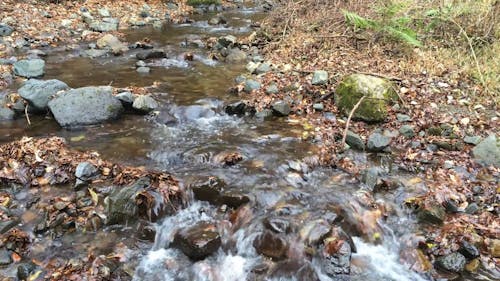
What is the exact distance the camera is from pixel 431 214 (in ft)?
16.4

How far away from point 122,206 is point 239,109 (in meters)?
3.15

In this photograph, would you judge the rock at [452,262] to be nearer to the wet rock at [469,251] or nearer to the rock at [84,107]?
the wet rock at [469,251]

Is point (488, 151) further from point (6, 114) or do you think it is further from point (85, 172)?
point (6, 114)

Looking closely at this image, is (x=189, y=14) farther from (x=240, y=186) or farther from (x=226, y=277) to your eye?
(x=226, y=277)

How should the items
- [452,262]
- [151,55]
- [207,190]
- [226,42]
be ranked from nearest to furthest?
[452,262] → [207,190] → [151,55] → [226,42]

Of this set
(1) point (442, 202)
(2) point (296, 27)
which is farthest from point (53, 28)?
(1) point (442, 202)

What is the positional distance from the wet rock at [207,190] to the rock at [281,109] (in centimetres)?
234

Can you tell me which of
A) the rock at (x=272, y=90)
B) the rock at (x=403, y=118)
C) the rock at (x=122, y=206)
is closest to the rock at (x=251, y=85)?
the rock at (x=272, y=90)

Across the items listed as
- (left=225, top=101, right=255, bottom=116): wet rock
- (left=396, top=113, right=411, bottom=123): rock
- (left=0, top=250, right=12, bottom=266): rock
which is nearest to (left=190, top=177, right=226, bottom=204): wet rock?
(left=0, top=250, right=12, bottom=266): rock

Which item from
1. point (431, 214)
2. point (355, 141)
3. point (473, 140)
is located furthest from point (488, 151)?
point (355, 141)

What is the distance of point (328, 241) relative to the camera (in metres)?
4.63

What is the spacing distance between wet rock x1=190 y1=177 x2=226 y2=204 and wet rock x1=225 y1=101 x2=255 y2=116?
231 centimetres

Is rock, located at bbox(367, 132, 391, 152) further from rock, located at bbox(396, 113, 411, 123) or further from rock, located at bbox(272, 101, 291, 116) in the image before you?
rock, located at bbox(272, 101, 291, 116)

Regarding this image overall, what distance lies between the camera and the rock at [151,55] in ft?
33.4
